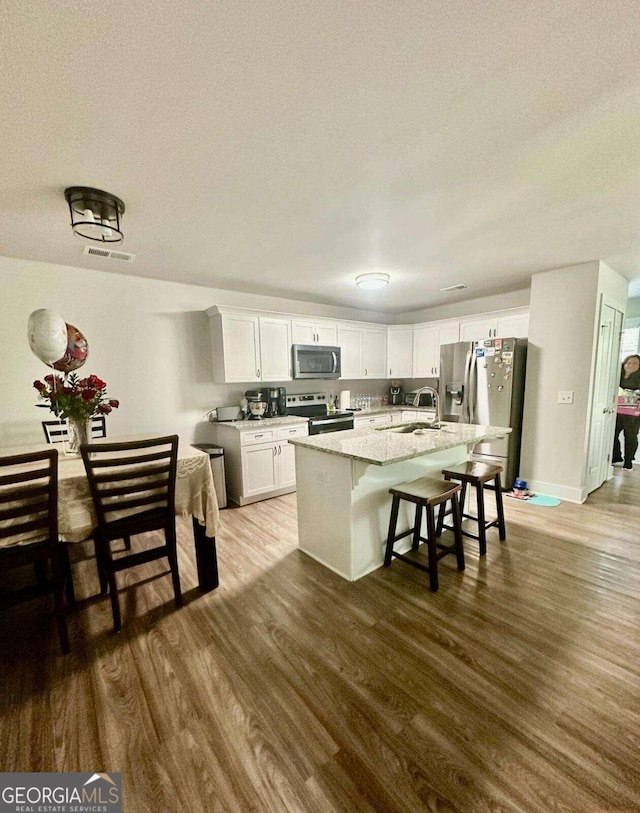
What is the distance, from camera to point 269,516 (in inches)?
134

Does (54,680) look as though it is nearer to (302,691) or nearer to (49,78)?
(302,691)

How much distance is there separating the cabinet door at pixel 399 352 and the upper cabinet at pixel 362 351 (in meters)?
0.10

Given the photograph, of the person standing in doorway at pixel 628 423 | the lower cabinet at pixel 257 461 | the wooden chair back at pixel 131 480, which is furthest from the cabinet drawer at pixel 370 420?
the person standing in doorway at pixel 628 423

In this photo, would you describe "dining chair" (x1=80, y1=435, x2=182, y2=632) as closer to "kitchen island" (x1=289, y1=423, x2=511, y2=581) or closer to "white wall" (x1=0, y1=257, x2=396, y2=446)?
"kitchen island" (x1=289, y1=423, x2=511, y2=581)

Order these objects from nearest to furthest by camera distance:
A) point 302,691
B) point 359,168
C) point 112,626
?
point 302,691 → point 359,168 → point 112,626

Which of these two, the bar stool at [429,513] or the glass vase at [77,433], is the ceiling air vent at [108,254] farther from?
the bar stool at [429,513]

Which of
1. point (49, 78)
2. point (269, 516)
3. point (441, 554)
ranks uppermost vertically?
point (49, 78)

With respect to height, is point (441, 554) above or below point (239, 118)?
below

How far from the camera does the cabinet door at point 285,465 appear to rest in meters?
3.90

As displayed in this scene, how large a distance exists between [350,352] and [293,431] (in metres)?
1.72

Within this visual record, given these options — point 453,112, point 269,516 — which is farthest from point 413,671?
point 453,112

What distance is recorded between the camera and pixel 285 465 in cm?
397

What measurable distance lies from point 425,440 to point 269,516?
6.14 feet

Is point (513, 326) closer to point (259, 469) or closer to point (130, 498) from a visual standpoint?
point (259, 469)
